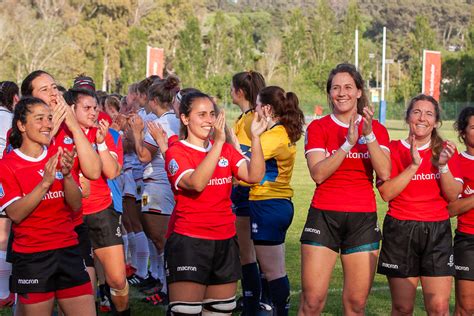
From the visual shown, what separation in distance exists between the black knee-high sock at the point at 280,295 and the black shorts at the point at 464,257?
4.93 feet

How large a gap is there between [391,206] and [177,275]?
5.56 feet

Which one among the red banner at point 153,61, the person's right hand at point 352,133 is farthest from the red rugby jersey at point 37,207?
the red banner at point 153,61

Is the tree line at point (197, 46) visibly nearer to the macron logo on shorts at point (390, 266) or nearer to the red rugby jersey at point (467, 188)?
the red rugby jersey at point (467, 188)

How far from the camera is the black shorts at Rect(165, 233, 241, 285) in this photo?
5.51 m

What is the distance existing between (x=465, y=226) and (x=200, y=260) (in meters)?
2.18

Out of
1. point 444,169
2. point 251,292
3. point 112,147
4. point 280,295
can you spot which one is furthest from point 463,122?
point 112,147

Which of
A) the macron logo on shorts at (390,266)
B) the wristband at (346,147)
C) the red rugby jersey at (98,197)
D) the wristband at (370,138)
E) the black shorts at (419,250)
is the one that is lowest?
the macron logo on shorts at (390,266)

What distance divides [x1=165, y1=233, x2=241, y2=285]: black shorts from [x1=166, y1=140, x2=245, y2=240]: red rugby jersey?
55 mm

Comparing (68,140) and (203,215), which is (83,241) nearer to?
(68,140)

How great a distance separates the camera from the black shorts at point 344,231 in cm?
579

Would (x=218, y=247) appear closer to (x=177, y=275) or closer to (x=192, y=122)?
(x=177, y=275)

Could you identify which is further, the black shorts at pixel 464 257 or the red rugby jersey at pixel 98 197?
the red rugby jersey at pixel 98 197

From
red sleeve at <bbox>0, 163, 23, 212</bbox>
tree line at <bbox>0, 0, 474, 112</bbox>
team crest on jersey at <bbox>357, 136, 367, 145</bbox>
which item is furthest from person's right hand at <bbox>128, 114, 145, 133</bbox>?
tree line at <bbox>0, 0, 474, 112</bbox>

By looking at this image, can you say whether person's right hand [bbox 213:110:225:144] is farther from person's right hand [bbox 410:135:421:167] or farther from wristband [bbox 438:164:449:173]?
wristband [bbox 438:164:449:173]
